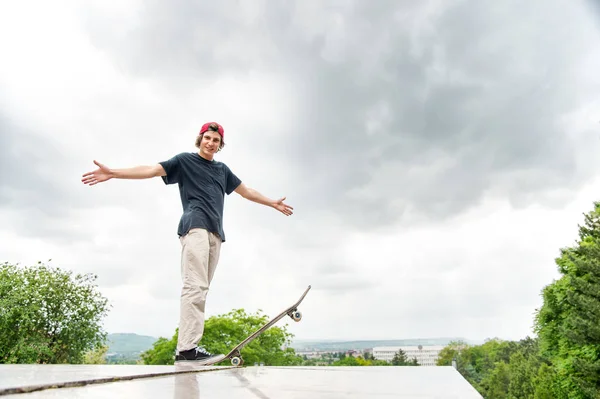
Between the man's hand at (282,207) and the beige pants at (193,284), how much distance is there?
1323 millimetres

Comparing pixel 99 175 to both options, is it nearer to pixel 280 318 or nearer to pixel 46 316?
pixel 280 318

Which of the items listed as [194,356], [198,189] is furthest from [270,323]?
[198,189]

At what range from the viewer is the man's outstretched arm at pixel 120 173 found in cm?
420

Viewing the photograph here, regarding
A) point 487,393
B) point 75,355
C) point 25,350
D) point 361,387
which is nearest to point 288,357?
point 75,355

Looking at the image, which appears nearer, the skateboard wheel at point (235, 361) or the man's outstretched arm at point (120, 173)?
the man's outstretched arm at point (120, 173)

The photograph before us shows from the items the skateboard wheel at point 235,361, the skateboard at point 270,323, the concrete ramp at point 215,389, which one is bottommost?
the concrete ramp at point 215,389

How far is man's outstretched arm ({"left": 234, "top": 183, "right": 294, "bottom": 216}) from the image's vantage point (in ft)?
18.9

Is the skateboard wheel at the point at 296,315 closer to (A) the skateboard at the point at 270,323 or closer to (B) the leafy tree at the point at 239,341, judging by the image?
(A) the skateboard at the point at 270,323

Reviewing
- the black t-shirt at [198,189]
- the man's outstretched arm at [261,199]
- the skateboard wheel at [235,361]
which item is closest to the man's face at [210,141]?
the black t-shirt at [198,189]

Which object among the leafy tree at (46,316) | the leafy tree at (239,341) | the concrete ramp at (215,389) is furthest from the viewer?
the leafy tree at (239,341)

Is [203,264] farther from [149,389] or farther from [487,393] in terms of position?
[487,393]

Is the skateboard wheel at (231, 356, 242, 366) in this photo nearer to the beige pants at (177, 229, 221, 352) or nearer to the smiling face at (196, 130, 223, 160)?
the beige pants at (177, 229, 221, 352)

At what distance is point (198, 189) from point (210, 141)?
58 cm

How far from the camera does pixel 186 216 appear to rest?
4.74m
